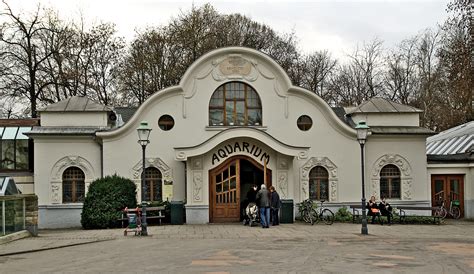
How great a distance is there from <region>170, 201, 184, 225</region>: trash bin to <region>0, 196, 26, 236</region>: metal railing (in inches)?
245

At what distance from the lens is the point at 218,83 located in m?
28.5

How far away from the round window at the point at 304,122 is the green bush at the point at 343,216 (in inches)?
154

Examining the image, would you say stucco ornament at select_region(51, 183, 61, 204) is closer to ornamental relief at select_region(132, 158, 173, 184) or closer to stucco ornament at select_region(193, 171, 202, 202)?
ornamental relief at select_region(132, 158, 173, 184)

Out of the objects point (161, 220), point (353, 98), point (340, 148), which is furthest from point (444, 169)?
point (353, 98)

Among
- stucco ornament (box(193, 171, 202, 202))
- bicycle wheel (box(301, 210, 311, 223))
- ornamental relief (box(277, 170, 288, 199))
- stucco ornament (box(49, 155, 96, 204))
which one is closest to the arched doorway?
ornamental relief (box(277, 170, 288, 199))

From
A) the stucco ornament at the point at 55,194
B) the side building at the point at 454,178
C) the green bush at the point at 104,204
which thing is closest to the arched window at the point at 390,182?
the side building at the point at 454,178

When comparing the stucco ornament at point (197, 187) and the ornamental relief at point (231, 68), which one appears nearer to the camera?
the stucco ornament at point (197, 187)

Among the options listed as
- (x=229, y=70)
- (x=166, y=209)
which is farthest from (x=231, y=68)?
(x=166, y=209)

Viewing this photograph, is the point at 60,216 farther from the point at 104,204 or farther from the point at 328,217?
the point at 328,217

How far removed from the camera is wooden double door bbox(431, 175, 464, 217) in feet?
101

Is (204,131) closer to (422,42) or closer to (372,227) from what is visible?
(372,227)

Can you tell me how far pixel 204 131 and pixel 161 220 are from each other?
4333 mm

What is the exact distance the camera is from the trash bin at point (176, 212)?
26438 mm

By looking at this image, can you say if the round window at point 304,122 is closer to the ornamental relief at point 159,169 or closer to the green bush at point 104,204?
the ornamental relief at point 159,169
